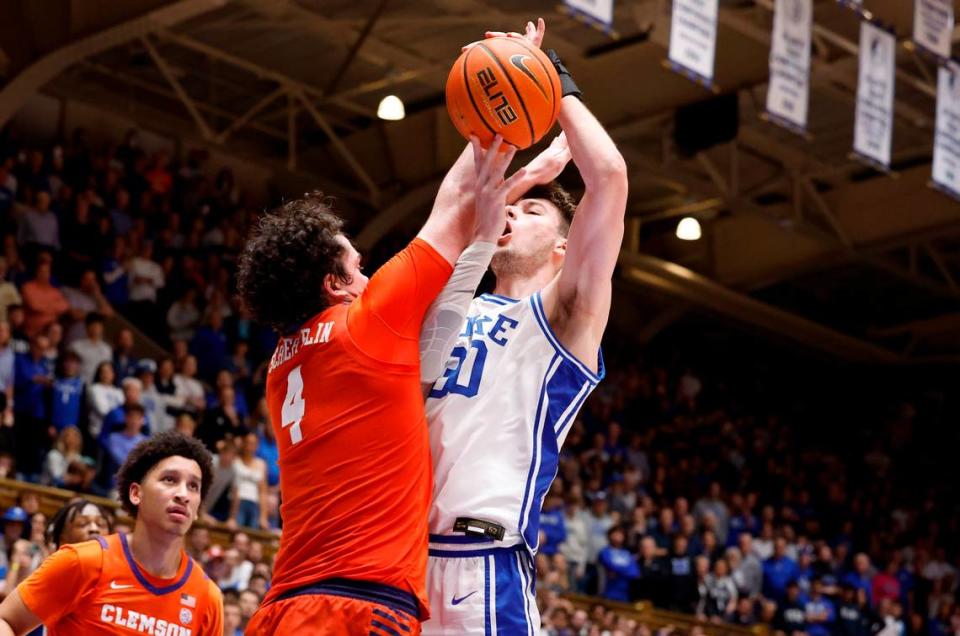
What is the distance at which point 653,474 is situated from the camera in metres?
20.1

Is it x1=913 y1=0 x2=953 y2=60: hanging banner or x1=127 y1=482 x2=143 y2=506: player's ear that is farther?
x1=913 y1=0 x2=953 y2=60: hanging banner

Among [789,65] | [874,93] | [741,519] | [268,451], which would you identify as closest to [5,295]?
[268,451]

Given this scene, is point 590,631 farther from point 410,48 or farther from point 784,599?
point 410,48

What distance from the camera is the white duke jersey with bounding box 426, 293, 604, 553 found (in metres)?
4.03

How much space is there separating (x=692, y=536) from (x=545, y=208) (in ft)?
43.7

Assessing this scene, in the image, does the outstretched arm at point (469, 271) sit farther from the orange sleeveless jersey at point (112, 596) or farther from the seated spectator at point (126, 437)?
the seated spectator at point (126, 437)

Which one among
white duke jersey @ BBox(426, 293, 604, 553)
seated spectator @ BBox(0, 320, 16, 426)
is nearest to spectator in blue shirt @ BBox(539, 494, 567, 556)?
seated spectator @ BBox(0, 320, 16, 426)

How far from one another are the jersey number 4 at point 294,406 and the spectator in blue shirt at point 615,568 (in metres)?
12.2

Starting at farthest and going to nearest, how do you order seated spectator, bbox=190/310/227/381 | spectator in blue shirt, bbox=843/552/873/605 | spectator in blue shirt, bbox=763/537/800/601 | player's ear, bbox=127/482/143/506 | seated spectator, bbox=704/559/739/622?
spectator in blue shirt, bbox=843/552/873/605
spectator in blue shirt, bbox=763/537/800/601
seated spectator, bbox=704/559/739/622
seated spectator, bbox=190/310/227/381
player's ear, bbox=127/482/143/506

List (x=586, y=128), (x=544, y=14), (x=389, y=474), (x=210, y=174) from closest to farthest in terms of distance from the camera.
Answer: (x=389, y=474) < (x=586, y=128) < (x=544, y=14) < (x=210, y=174)

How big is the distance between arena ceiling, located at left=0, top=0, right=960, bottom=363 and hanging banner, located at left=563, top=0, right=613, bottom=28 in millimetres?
4008

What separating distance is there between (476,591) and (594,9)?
7885mm

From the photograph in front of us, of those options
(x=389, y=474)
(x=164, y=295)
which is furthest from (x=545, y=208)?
(x=164, y=295)

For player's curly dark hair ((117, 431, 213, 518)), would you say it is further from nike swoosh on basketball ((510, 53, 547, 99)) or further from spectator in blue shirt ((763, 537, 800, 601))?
spectator in blue shirt ((763, 537, 800, 601))
